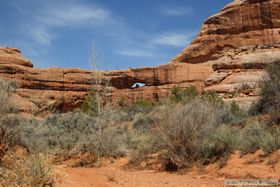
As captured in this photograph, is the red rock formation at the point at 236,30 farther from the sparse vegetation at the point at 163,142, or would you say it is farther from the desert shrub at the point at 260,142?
the desert shrub at the point at 260,142

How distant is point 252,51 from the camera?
30.5 meters

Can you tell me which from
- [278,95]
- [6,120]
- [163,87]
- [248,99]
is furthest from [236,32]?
[6,120]

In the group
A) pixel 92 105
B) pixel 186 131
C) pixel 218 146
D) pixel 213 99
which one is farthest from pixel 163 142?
pixel 213 99

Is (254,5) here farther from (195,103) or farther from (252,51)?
(195,103)

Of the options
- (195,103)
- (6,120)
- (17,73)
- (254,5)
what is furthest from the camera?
(254,5)

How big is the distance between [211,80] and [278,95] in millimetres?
16817

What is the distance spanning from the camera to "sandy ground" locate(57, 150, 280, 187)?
705 centimetres

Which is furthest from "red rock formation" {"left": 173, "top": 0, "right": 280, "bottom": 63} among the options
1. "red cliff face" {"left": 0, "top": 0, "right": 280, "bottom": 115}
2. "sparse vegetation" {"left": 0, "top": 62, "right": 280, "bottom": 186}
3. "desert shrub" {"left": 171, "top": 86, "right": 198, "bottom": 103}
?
"sparse vegetation" {"left": 0, "top": 62, "right": 280, "bottom": 186}

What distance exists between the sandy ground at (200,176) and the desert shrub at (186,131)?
0.61 meters

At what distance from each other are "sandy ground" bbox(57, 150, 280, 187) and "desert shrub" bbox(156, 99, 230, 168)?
61 centimetres

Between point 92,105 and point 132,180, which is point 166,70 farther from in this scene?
point 132,180

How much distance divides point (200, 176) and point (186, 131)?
1.44 meters

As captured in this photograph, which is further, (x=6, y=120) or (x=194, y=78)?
(x=194, y=78)

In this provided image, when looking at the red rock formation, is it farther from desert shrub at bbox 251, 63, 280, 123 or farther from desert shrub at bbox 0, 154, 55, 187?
desert shrub at bbox 0, 154, 55, 187
